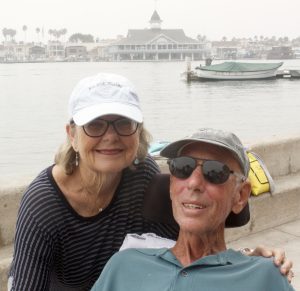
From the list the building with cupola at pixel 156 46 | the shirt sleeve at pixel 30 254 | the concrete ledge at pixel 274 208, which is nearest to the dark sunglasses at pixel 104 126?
the shirt sleeve at pixel 30 254

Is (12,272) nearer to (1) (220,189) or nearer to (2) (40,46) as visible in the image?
(1) (220,189)

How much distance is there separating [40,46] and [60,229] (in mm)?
201840

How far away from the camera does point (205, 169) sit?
1.92 meters

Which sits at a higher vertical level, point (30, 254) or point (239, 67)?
point (30, 254)

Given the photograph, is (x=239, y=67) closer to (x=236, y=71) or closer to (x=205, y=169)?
(x=236, y=71)

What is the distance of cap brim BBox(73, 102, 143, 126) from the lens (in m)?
2.01

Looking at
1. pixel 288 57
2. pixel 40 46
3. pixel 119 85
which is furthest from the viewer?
pixel 40 46

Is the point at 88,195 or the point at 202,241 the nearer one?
the point at 202,241

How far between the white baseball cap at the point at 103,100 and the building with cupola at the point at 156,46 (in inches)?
5882

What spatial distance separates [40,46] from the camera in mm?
197375

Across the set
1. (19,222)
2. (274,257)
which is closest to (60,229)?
(19,222)

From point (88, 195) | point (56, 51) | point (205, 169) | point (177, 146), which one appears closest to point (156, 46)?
point (56, 51)

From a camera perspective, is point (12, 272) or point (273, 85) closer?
point (12, 272)

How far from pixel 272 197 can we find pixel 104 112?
2.94m
